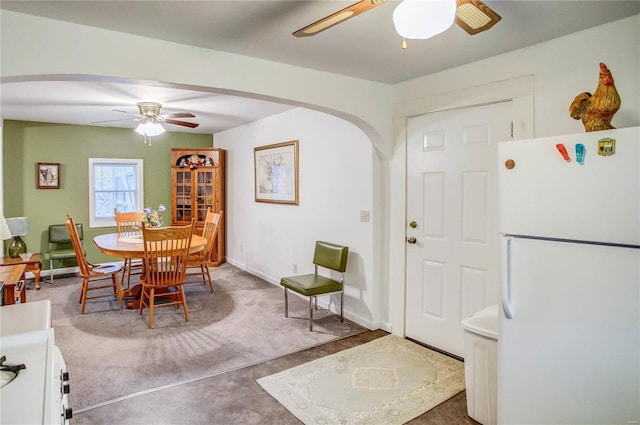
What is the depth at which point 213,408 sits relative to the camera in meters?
2.38

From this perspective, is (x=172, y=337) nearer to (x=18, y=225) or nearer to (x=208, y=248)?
(x=208, y=248)

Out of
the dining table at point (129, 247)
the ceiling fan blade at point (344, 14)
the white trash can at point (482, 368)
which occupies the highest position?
the ceiling fan blade at point (344, 14)

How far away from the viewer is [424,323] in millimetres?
3311

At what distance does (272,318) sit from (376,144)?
206cm

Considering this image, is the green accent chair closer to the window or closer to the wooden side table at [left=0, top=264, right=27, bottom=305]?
the window

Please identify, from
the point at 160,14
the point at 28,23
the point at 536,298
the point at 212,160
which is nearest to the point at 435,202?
the point at 536,298

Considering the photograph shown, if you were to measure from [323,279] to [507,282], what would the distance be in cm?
221

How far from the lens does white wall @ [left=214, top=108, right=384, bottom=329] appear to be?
148 inches

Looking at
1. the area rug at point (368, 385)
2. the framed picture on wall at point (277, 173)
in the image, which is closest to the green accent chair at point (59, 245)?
the framed picture on wall at point (277, 173)

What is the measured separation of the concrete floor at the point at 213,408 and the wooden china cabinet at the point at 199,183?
3918mm

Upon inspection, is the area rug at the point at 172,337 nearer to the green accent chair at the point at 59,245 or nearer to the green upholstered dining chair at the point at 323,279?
the green upholstered dining chair at the point at 323,279

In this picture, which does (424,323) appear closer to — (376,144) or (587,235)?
(376,144)

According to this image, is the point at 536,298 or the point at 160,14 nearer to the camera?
the point at 536,298

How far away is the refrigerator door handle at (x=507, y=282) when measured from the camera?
1846 millimetres
